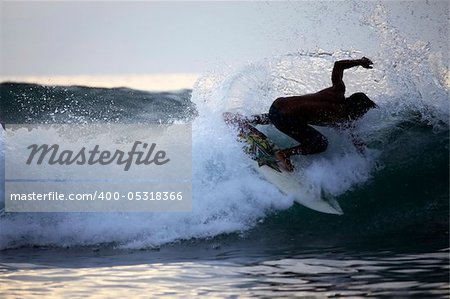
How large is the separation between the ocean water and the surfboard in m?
0.07

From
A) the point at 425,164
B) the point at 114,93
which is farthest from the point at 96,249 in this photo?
the point at 114,93

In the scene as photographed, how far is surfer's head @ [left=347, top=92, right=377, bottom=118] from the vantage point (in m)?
9.07

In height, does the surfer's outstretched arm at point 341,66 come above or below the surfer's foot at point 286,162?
above

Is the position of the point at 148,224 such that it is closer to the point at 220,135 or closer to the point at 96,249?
the point at 96,249

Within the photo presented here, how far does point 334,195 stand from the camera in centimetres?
915

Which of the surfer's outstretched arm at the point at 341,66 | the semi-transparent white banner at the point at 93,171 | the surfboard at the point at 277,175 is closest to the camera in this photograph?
the surfer's outstretched arm at the point at 341,66

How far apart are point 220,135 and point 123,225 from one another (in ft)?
4.98

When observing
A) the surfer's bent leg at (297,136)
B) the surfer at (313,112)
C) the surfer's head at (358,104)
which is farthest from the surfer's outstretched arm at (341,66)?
the surfer's bent leg at (297,136)

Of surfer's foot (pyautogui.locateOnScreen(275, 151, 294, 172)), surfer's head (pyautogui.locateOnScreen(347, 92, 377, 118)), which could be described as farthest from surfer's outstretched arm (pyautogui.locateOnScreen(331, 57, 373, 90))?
surfer's foot (pyautogui.locateOnScreen(275, 151, 294, 172))

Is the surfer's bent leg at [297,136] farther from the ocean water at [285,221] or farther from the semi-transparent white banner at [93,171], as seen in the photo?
the semi-transparent white banner at [93,171]

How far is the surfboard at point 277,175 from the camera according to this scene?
9.01 metres

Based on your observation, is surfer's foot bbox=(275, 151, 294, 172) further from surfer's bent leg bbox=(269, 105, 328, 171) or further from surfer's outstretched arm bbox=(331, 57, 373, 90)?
surfer's outstretched arm bbox=(331, 57, 373, 90)

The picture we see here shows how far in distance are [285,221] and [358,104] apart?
1.42 m

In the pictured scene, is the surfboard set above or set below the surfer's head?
below
